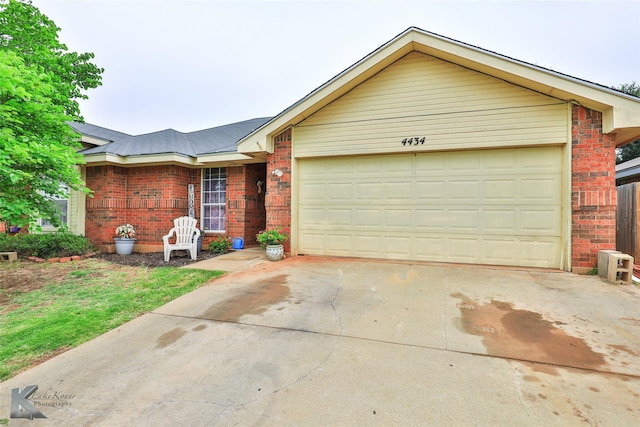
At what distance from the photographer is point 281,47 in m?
16.2

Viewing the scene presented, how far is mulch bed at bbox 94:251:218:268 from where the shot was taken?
685cm

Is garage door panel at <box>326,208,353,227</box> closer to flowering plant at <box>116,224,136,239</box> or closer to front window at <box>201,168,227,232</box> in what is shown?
front window at <box>201,168,227,232</box>

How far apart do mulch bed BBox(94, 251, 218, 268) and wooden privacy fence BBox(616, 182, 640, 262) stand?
33.9 ft

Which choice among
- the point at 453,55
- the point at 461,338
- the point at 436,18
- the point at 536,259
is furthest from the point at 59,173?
the point at 436,18

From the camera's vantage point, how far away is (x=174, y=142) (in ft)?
30.1

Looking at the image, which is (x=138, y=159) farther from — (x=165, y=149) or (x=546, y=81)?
(x=546, y=81)

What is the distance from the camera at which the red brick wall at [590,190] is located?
505 cm

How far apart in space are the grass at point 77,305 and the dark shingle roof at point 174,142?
384 cm

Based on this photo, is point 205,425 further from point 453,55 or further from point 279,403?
point 453,55

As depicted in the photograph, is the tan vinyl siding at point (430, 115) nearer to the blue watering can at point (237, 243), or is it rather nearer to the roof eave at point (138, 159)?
the blue watering can at point (237, 243)

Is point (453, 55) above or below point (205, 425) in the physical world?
above

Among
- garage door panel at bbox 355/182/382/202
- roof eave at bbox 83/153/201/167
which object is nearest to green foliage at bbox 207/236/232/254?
roof eave at bbox 83/153/201/167

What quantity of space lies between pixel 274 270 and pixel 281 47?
15.3 m

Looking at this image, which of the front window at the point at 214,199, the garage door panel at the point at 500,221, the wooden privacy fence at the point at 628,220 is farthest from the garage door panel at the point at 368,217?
the wooden privacy fence at the point at 628,220
